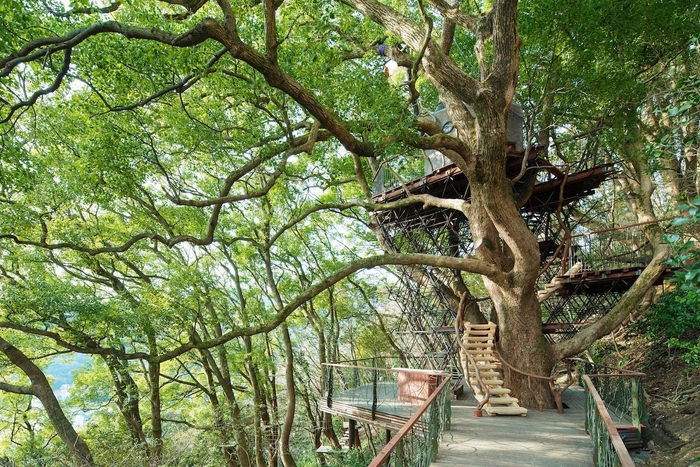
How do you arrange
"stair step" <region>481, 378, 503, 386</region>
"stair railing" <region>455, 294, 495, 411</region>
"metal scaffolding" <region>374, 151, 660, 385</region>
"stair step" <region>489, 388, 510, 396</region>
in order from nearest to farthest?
Answer: "stair railing" <region>455, 294, 495, 411</region>
"stair step" <region>489, 388, 510, 396</region>
"stair step" <region>481, 378, 503, 386</region>
"metal scaffolding" <region>374, 151, 660, 385</region>

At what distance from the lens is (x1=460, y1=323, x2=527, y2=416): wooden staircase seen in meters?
7.79

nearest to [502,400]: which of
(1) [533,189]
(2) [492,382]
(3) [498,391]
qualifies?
(3) [498,391]

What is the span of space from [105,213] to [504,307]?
12551 mm

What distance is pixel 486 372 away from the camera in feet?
28.4

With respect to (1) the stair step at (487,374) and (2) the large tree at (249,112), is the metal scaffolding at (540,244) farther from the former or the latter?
(1) the stair step at (487,374)

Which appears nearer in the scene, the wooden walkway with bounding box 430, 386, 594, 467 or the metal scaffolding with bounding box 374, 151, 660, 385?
the wooden walkway with bounding box 430, 386, 594, 467

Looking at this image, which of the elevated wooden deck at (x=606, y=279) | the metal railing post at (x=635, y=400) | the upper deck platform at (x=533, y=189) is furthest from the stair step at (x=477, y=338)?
the upper deck platform at (x=533, y=189)

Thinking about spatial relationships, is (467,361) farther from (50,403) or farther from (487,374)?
(50,403)

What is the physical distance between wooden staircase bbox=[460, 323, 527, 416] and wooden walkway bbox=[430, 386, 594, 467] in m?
0.27

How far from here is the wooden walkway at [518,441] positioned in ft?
17.3

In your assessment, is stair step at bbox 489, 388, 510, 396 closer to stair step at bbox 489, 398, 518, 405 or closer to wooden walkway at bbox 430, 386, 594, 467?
stair step at bbox 489, 398, 518, 405

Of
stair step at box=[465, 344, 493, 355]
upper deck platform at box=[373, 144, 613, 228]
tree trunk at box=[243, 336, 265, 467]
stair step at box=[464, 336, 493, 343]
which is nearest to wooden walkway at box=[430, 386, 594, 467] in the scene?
stair step at box=[465, 344, 493, 355]

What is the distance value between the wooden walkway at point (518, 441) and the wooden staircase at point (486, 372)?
27 centimetres

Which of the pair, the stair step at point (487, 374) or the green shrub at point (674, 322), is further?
the green shrub at point (674, 322)
